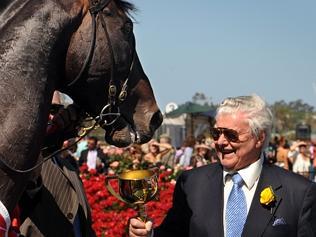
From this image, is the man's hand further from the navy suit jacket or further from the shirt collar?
the shirt collar

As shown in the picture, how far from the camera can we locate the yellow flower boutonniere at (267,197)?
3.30 metres

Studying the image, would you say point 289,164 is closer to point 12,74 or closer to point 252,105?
point 252,105

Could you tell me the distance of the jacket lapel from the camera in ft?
10.8

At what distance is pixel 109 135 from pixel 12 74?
0.65 metres

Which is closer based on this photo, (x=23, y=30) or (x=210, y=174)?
(x=23, y=30)

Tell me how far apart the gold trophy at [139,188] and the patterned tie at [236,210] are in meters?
0.52

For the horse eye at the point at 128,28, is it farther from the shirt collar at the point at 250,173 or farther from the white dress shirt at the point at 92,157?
the white dress shirt at the point at 92,157

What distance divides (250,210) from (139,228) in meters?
0.74

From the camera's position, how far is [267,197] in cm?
330

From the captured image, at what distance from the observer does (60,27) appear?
2406 mm

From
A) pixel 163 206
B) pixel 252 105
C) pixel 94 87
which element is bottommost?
pixel 163 206

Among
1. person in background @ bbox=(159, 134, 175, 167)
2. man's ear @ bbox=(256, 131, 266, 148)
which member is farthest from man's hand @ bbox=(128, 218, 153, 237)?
person in background @ bbox=(159, 134, 175, 167)

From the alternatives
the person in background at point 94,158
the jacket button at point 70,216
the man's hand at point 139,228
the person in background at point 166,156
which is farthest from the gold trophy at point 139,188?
the person in background at point 166,156

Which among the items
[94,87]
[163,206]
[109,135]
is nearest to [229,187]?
[109,135]
